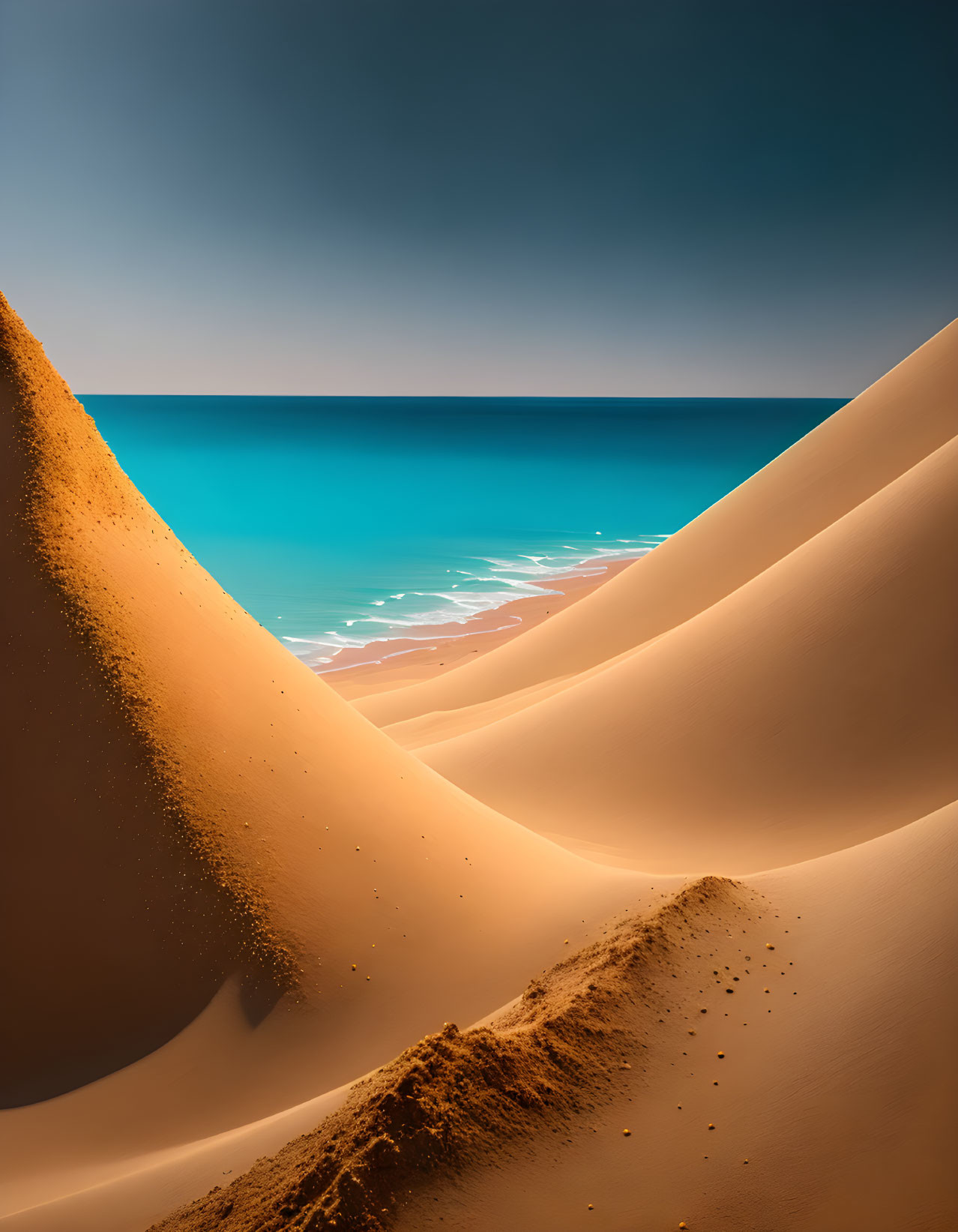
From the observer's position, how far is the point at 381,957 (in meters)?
4.28

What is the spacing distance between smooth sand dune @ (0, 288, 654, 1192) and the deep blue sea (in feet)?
48.1

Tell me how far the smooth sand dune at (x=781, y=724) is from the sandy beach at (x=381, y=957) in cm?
6

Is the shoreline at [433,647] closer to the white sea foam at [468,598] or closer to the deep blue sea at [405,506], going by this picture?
the white sea foam at [468,598]

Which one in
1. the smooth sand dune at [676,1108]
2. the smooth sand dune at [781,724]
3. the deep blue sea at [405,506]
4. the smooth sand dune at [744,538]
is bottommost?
the smooth sand dune at [676,1108]

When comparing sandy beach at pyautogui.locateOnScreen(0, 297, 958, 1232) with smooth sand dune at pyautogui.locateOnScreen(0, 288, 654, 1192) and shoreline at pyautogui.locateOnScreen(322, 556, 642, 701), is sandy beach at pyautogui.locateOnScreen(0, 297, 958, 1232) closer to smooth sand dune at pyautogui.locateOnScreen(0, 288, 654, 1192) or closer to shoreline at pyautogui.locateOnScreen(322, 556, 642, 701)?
smooth sand dune at pyautogui.locateOnScreen(0, 288, 654, 1192)

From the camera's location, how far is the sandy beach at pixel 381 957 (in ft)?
9.05

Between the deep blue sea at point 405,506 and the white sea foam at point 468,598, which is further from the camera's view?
the deep blue sea at point 405,506

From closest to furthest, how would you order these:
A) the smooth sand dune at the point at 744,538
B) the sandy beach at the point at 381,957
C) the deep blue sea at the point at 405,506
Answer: the sandy beach at the point at 381,957 → the smooth sand dune at the point at 744,538 → the deep blue sea at the point at 405,506

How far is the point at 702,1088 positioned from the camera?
3.07 m

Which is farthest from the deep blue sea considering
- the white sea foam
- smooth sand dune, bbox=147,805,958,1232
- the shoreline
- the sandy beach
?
smooth sand dune, bbox=147,805,958,1232

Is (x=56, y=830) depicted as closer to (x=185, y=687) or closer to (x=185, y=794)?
(x=185, y=794)

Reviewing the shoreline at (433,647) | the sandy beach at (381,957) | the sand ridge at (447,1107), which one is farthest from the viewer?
the shoreline at (433,647)

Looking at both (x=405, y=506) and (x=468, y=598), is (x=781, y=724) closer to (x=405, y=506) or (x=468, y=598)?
(x=468, y=598)

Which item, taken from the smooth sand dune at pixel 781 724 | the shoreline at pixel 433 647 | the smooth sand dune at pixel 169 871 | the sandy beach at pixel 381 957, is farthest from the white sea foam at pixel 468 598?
the smooth sand dune at pixel 169 871
